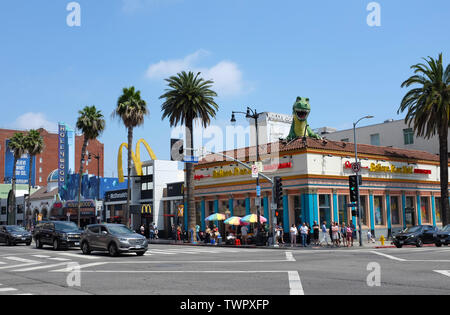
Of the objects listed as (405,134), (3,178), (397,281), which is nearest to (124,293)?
(397,281)

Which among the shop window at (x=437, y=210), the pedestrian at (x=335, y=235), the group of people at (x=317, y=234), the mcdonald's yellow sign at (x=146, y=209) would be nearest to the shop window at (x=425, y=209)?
the shop window at (x=437, y=210)

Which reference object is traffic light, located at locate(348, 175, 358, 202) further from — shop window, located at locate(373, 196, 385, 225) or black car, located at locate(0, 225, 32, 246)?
black car, located at locate(0, 225, 32, 246)

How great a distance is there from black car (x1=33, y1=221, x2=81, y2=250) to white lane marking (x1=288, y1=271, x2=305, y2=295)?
17.7 m

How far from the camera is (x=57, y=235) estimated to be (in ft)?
95.8

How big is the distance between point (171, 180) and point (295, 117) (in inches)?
742

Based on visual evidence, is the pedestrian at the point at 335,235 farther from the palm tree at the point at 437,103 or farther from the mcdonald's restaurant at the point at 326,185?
the palm tree at the point at 437,103

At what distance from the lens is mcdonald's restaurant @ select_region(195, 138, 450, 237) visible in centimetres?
3919

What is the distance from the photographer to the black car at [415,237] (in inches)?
1248

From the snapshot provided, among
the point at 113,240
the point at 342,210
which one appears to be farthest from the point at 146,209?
the point at 113,240

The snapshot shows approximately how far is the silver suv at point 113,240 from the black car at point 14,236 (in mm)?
12364

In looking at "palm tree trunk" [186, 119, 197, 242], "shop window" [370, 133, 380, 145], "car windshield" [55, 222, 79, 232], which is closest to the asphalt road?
"car windshield" [55, 222, 79, 232]

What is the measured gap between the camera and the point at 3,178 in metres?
119

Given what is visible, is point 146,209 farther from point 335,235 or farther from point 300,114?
point 335,235
